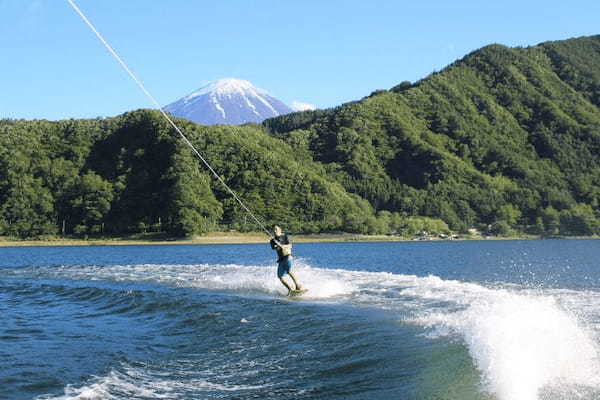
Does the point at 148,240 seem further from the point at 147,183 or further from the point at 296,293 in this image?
the point at 296,293

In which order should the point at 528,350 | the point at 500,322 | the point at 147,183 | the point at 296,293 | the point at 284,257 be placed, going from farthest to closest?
the point at 147,183 < the point at 296,293 < the point at 284,257 < the point at 500,322 < the point at 528,350

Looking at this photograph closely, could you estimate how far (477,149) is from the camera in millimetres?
168125

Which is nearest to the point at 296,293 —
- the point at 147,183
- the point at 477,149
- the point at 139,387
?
the point at 139,387

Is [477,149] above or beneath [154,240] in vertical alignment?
above

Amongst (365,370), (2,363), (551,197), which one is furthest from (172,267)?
(551,197)

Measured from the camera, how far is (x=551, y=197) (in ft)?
488

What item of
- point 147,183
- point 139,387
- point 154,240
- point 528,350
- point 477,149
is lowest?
point 154,240

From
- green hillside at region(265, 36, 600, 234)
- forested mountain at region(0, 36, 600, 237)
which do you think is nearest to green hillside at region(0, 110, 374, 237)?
forested mountain at region(0, 36, 600, 237)

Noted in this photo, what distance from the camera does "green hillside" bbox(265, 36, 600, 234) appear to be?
141 m

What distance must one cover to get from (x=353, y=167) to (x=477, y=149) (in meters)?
39.6

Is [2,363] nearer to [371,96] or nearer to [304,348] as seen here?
[304,348]

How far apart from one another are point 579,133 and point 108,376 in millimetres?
185566

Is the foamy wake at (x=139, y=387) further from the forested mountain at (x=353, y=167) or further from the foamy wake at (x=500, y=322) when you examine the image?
the forested mountain at (x=353, y=167)

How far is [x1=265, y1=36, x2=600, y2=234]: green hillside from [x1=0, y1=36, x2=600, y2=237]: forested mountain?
0.38 meters
